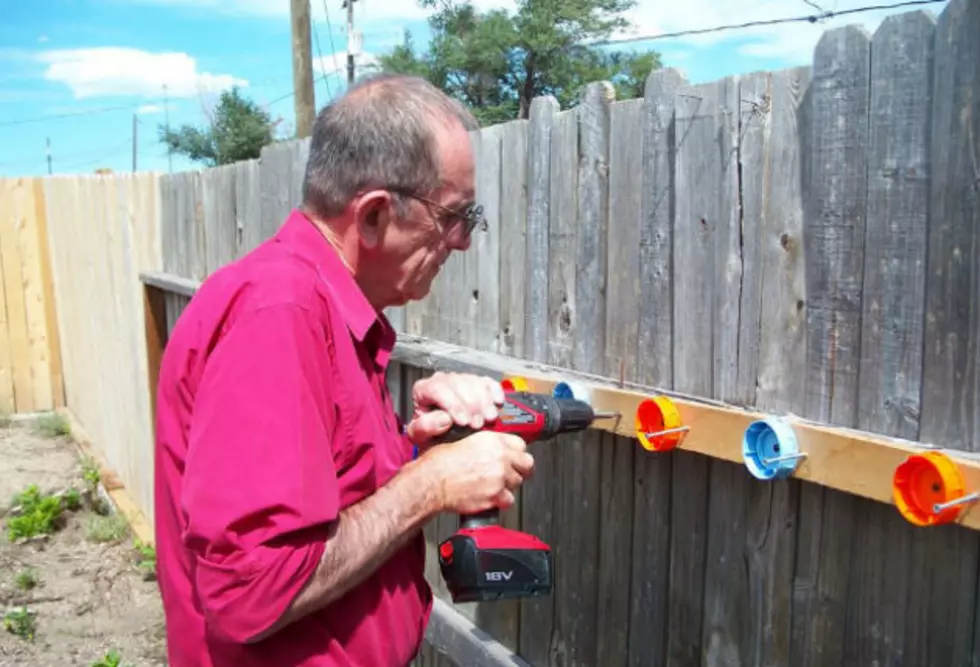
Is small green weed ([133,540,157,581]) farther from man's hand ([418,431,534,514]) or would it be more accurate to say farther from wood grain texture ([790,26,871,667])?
wood grain texture ([790,26,871,667])

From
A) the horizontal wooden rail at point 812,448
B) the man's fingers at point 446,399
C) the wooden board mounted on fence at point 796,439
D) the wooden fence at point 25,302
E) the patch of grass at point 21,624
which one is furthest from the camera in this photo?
the wooden fence at point 25,302

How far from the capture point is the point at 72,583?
21.6ft

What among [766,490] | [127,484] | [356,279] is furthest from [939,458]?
[127,484]

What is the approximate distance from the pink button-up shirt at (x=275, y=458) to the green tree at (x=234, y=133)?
29399 mm

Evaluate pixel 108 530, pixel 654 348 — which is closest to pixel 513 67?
pixel 108 530

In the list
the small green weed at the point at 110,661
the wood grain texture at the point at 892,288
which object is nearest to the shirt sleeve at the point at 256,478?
the wood grain texture at the point at 892,288

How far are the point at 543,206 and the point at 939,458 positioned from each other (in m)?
1.60

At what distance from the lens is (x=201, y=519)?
4.89ft

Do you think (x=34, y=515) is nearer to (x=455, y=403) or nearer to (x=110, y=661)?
(x=110, y=661)

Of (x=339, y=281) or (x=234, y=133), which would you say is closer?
(x=339, y=281)

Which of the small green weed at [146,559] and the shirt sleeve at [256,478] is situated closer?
the shirt sleeve at [256,478]

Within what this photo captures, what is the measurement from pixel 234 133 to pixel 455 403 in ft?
101

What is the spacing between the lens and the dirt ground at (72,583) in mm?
5641

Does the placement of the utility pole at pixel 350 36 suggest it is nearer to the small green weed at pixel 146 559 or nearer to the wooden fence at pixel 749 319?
the small green weed at pixel 146 559
